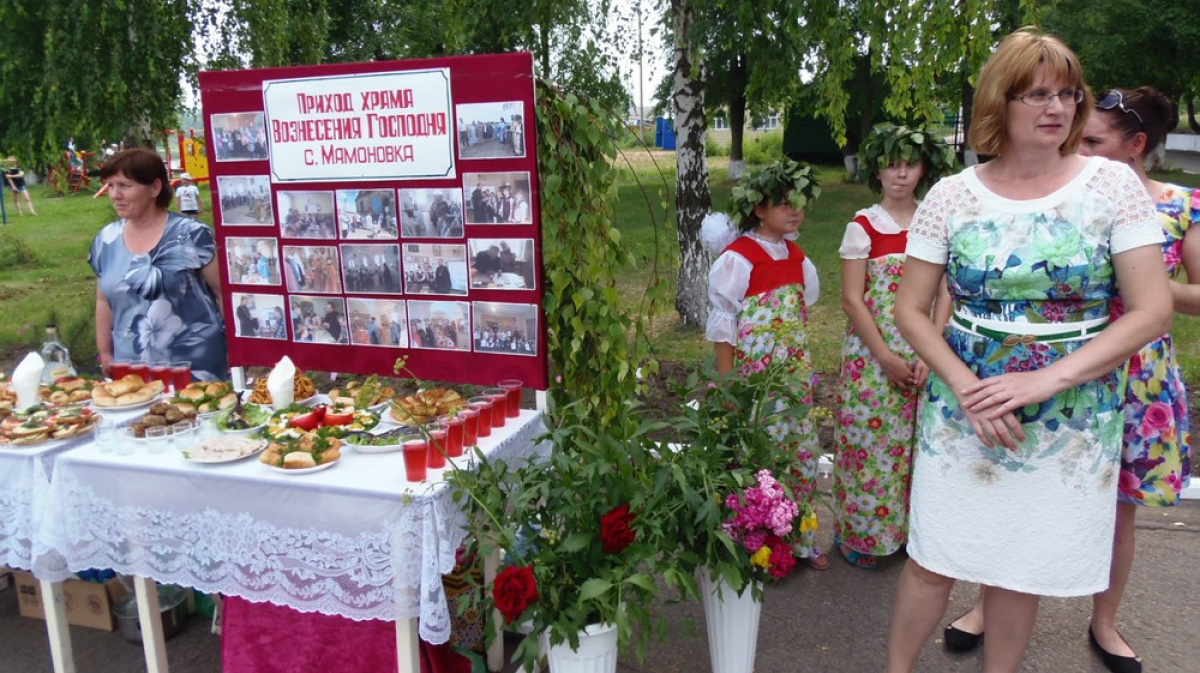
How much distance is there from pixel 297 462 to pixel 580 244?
3.59ft

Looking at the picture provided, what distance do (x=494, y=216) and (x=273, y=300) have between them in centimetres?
103

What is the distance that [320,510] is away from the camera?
231 centimetres

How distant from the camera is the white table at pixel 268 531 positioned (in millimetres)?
2254

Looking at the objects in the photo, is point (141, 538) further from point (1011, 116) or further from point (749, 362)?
point (1011, 116)

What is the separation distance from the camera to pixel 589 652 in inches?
85.5

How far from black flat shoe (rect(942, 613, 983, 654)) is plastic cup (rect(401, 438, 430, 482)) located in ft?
6.13

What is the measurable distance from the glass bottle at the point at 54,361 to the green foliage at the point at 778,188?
2764 millimetres

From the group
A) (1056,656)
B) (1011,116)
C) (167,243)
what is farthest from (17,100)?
(1056,656)

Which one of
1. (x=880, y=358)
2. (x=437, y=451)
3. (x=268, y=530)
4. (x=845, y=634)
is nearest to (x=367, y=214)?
(x=437, y=451)

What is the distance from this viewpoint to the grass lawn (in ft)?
11.2

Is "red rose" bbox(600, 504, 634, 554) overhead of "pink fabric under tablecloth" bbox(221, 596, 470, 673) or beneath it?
overhead

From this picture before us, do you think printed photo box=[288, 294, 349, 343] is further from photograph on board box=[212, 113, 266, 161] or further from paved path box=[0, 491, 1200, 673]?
paved path box=[0, 491, 1200, 673]

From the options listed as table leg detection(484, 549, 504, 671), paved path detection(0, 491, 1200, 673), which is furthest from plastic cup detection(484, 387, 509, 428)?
paved path detection(0, 491, 1200, 673)

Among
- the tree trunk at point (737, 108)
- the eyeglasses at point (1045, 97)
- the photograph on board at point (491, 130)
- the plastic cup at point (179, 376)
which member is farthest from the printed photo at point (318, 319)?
the tree trunk at point (737, 108)
